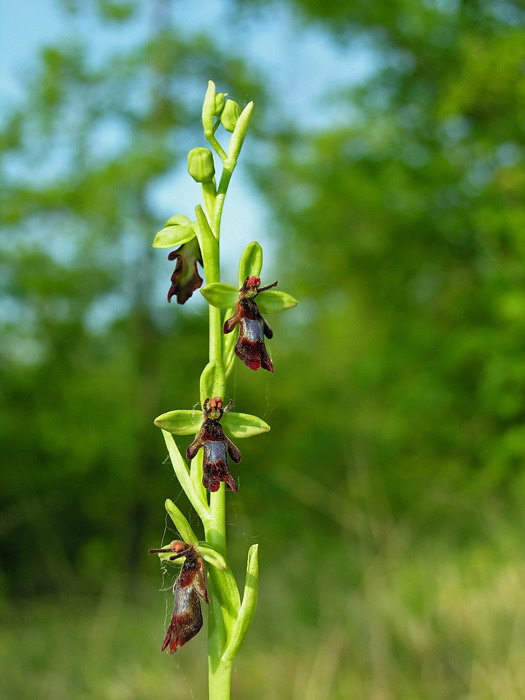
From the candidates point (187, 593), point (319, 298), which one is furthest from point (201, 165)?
point (319, 298)

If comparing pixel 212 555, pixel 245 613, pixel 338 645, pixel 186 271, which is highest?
pixel 186 271

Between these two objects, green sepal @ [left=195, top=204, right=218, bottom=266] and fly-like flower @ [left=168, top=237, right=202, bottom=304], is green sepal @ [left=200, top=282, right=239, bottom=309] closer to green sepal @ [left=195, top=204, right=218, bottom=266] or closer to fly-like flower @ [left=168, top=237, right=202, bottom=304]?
green sepal @ [left=195, top=204, right=218, bottom=266]

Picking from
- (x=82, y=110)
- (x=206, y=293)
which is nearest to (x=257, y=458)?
(x=82, y=110)

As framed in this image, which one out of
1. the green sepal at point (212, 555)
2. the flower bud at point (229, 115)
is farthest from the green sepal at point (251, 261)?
the green sepal at point (212, 555)

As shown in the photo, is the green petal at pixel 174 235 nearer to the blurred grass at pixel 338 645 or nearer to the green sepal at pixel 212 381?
the green sepal at pixel 212 381

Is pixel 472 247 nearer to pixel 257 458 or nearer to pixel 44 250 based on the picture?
pixel 257 458

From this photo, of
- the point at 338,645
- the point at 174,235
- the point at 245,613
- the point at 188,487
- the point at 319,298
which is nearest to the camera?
the point at 245,613

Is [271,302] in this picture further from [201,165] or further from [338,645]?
[338,645]
